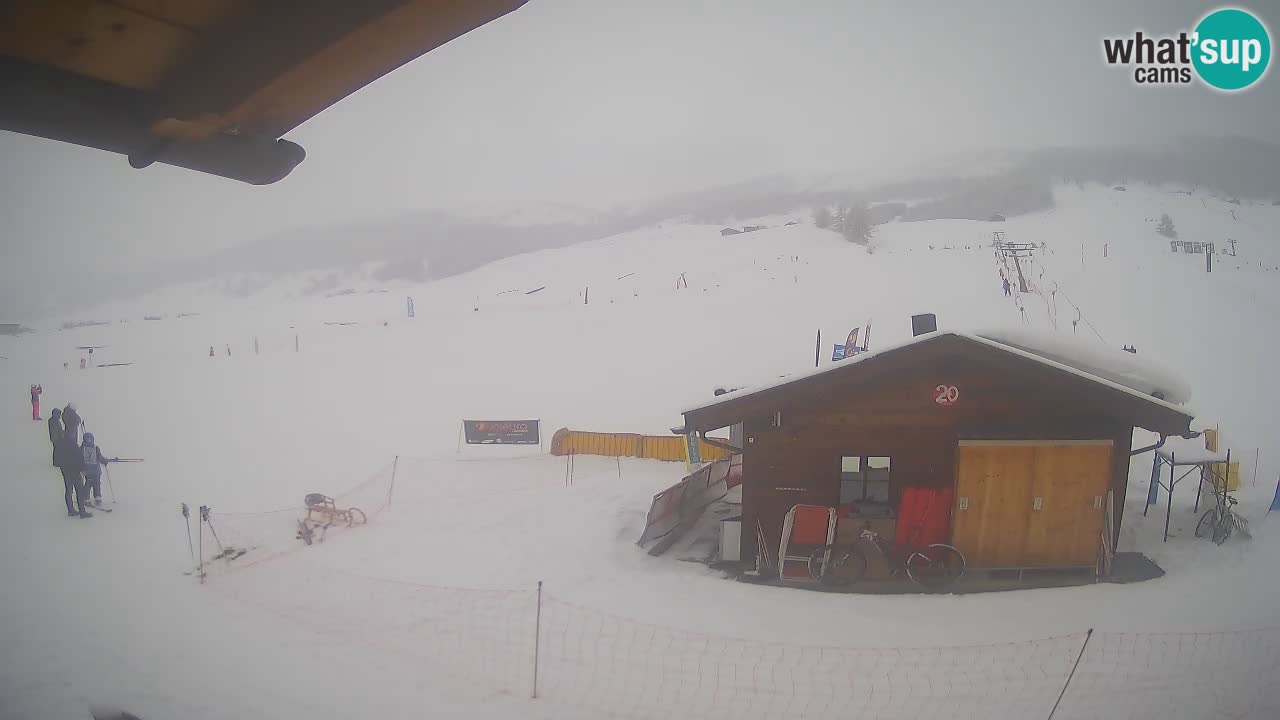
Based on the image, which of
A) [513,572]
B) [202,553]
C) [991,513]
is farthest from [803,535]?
[202,553]

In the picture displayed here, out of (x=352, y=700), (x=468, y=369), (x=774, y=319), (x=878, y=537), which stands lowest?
(x=352, y=700)

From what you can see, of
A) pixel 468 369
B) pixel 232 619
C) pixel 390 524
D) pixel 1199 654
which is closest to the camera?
pixel 1199 654

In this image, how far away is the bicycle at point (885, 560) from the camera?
10766mm

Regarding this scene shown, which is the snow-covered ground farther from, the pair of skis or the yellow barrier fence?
the yellow barrier fence

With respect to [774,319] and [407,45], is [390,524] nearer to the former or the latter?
[407,45]

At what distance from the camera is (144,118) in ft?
5.87

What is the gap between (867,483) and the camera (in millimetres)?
11742

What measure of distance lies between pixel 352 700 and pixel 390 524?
22.9 ft

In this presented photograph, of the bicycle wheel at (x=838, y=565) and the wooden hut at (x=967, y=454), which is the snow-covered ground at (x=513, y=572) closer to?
the bicycle wheel at (x=838, y=565)

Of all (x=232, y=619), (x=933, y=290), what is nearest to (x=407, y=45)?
(x=232, y=619)

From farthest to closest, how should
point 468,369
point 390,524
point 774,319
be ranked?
1. point 774,319
2. point 468,369
3. point 390,524

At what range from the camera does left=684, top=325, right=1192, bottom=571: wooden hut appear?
1097 centimetres

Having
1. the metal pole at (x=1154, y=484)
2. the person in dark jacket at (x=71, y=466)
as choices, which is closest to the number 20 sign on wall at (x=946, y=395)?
the metal pole at (x=1154, y=484)

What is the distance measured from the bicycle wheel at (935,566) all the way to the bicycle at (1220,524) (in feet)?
Answer: 19.8
